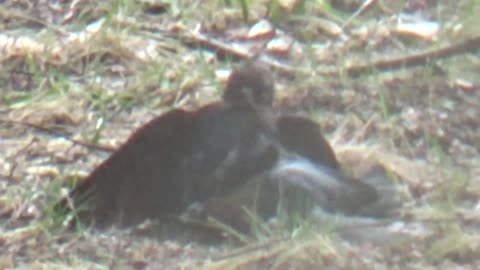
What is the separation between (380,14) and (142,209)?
143cm

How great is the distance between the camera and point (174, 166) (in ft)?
14.6

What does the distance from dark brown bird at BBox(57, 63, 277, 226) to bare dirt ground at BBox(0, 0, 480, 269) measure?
0.29ft

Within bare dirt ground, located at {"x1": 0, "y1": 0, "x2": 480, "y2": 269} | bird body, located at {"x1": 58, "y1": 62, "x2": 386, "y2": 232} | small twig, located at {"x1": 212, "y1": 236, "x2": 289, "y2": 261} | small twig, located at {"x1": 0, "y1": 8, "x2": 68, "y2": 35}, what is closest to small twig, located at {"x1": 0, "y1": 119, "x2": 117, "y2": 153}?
bare dirt ground, located at {"x1": 0, "y1": 0, "x2": 480, "y2": 269}

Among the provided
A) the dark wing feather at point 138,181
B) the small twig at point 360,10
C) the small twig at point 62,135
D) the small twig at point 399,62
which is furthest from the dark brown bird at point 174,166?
the small twig at point 360,10

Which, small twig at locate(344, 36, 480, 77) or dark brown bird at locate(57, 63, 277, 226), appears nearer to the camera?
dark brown bird at locate(57, 63, 277, 226)

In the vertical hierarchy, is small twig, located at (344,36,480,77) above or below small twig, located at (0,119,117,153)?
above

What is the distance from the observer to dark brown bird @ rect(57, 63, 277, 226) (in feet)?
14.3

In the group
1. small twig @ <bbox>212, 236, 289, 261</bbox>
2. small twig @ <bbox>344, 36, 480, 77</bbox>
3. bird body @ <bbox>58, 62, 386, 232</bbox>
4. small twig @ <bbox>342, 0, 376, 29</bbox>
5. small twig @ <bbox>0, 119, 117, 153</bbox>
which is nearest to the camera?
small twig @ <bbox>212, 236, 289, 261</bbox>

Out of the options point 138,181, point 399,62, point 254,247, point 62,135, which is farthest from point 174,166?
point 399,62

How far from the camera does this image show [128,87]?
5074 millimetres

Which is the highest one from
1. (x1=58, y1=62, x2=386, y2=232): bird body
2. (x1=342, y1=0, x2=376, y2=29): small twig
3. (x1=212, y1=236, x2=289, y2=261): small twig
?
(x1=342, y1=0, x2=376, y2=29): small twig

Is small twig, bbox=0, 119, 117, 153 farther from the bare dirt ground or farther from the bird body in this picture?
the bird body

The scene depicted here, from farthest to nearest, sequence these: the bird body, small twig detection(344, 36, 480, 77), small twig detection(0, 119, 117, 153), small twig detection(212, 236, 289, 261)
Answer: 1. small twig detection(344, 36, 480, 77)
2. small twig detection(0, 119, 117, 153)
3. the bird body
4. small twig detection(212, 236, 289, 261)

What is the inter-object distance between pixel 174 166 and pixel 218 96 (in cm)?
61
